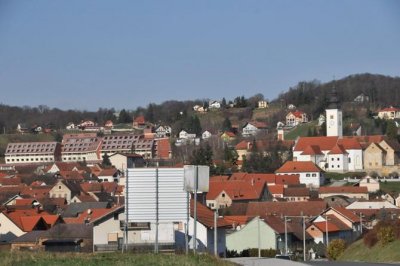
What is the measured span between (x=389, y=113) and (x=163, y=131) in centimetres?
3151

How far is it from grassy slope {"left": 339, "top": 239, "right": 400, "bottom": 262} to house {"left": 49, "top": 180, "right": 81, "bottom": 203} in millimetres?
48440

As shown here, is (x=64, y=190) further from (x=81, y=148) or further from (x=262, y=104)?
(x=262, y=104)

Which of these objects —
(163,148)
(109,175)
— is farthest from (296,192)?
(163,148)

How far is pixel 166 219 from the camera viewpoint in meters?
15.3

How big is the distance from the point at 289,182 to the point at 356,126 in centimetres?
3503

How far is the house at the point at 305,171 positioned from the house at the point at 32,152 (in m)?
47.1

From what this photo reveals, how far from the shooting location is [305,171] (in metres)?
89.7

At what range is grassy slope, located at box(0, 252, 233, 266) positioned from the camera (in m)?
13.6

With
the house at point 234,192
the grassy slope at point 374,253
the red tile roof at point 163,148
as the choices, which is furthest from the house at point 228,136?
the grassy slope at point 374,253

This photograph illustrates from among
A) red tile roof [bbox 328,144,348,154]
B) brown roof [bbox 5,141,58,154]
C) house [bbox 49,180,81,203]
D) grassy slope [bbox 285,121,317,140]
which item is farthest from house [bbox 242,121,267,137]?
house [bbox 49,180,81,203]

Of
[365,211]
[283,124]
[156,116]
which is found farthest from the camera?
[156,116]

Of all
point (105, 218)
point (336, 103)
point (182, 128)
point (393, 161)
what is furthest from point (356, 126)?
point (105, 218)

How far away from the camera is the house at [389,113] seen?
134663 mm

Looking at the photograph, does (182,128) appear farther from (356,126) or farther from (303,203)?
(303,203)
